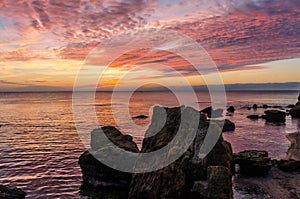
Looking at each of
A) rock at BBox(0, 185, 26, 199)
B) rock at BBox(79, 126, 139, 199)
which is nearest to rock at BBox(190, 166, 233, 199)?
rock at BBox(79, 126, 139, 199)

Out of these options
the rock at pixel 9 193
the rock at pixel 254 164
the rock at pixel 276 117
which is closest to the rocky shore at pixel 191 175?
the rock at pixel 254 164

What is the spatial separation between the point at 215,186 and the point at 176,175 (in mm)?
2423

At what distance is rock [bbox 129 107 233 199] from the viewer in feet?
54.5

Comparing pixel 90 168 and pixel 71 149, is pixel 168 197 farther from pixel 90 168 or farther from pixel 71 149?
pixel 71 149

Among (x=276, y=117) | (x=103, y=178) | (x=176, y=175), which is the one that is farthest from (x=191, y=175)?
(x=276, y=117)

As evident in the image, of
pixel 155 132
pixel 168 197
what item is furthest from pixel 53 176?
pixel 168 197

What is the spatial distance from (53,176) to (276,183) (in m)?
19.9

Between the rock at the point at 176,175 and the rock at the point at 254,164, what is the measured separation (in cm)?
472

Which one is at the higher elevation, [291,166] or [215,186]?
[215,186]

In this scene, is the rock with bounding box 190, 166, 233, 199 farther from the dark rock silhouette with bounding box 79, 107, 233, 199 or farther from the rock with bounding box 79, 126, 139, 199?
the rock with bounding box 79, 126, 139, 199

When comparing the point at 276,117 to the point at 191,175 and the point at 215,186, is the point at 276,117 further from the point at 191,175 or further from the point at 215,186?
the point at 215,186

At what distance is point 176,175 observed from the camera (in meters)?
17.2

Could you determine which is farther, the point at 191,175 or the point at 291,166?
the point at 291,166

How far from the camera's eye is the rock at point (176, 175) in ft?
54.5
